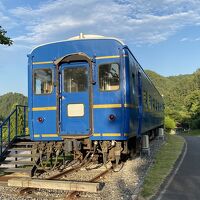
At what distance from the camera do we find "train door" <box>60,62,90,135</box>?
33.4ft

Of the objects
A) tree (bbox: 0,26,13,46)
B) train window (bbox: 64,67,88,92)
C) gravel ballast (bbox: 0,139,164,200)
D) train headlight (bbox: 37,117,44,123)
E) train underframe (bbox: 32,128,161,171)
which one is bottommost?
gravel ballast (bbox: 0,139,164,200)

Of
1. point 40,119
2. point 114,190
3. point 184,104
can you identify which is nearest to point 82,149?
point 40,119

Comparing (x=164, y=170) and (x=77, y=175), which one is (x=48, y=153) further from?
(x=164, y=170)

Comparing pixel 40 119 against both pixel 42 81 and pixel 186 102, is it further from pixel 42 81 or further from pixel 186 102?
pixel 186 102

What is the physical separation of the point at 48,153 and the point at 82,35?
353cm

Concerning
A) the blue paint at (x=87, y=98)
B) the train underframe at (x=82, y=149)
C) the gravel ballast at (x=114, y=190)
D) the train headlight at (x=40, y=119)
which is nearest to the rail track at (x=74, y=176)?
the gravel ballast at (x=114, y=190)

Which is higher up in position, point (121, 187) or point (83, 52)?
point (83, 52)

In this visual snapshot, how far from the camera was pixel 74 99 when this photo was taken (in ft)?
33.7

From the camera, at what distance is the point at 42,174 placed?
1068 cm

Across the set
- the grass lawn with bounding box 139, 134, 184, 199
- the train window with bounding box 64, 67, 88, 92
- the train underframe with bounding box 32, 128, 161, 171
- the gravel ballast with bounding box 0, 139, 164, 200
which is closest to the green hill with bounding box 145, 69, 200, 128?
the grass lawn with bounding box 139, 134, 184, 199

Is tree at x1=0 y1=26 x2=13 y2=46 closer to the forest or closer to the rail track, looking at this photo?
the rail track

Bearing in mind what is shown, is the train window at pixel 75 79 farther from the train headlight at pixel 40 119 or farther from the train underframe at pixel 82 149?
the train underframe at pixel 82 149

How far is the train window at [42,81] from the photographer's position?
35.1ft

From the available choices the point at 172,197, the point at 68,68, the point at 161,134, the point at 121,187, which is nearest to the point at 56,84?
the point at 68,68
